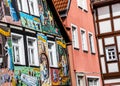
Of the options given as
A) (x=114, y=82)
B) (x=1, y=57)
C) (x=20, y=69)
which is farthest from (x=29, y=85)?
(x=114, y=82)

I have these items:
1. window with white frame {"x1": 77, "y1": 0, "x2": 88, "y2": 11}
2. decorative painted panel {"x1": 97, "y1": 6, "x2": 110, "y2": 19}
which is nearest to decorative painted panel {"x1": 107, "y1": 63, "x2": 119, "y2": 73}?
→ decorative painted panel {"x1": 97, "y1": 6, "x2": 110, "y2": 19}

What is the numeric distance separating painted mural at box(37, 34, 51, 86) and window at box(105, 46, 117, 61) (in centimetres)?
1061

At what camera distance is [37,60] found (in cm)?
1980

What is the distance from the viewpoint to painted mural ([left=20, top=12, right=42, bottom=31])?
1922 cm

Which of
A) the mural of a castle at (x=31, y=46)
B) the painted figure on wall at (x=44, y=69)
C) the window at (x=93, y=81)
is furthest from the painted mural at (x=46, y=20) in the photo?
the window at (x=93, y=81)

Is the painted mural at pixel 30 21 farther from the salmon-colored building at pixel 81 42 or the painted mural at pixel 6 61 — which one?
the salmon-colored building at pixel 81 42

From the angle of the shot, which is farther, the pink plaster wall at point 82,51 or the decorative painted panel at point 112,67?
the decorative painted panel at point 112,67

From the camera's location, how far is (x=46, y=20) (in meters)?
21.6

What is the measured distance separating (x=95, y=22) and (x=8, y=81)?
15.5m

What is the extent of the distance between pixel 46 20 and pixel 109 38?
10233 millimetres

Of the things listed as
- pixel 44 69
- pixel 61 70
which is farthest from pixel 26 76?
pixel 61 70

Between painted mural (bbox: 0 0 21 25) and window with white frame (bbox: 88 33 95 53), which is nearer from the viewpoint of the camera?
painted mural (bbox: 0 0 21 25)

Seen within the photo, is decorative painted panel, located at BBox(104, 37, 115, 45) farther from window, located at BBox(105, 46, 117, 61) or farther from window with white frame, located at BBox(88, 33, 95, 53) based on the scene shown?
window with white frame, located at BBox(88, 33, 95, 53)

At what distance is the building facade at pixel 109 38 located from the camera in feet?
98.9
